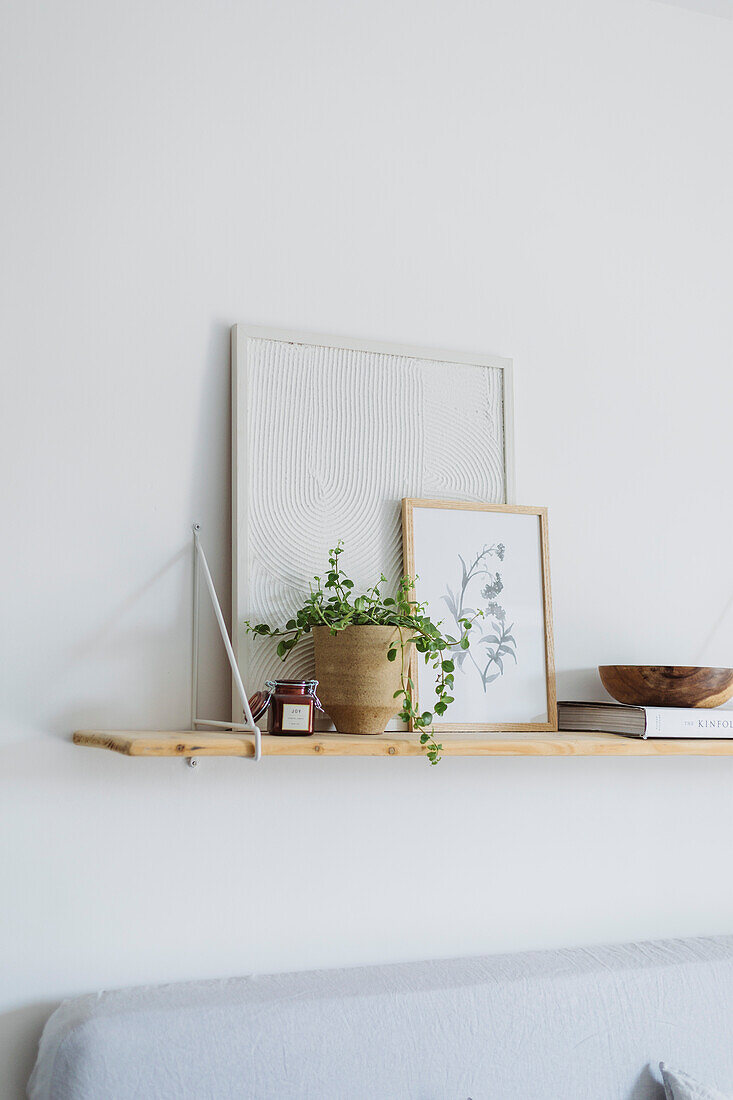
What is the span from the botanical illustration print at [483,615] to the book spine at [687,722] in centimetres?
23

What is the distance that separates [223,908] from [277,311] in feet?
2.82

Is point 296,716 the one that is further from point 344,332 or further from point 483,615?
point 344,332

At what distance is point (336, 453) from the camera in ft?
5.01

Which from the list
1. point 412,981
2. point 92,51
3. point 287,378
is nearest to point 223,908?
point 412,981

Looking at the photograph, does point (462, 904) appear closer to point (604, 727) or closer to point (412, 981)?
point (412, 981)

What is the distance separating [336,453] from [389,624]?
0.98ft

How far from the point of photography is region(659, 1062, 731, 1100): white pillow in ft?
4.47

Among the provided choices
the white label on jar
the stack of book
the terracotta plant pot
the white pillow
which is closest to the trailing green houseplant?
the terracotta plant pot

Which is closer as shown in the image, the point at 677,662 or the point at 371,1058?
the point at 371,1058

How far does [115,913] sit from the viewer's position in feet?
4.48

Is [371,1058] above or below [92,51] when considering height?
below

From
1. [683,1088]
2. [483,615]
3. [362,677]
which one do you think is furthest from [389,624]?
[683,1088]

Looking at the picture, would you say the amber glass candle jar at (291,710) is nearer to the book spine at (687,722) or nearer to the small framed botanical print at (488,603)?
the small framed botanical print at (488,603)

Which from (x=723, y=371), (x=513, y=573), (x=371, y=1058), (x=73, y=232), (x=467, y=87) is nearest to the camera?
(x=371, y=1058)
